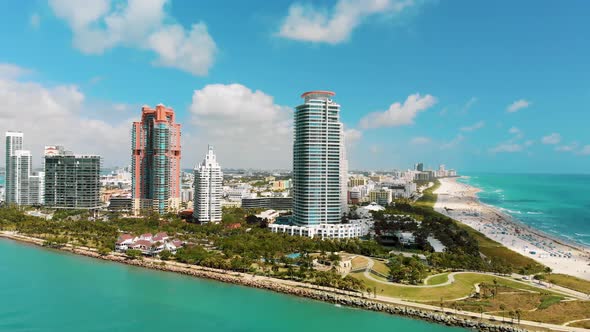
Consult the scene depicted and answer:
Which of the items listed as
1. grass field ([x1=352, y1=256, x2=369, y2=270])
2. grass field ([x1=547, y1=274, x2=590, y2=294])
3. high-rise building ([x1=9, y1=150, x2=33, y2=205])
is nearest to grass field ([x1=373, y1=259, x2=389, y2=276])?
grass field ([x1=352, y1=256, x2=369, y2=270])

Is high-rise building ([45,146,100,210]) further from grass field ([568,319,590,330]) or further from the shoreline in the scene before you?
grass field ([568,319,590,330])

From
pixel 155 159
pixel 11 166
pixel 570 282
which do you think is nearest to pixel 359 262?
pixel 570 282

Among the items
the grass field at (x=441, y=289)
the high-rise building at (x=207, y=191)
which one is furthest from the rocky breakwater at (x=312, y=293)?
the high-rise building at (x=207, y=191)

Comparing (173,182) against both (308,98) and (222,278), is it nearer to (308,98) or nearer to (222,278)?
(308,98)

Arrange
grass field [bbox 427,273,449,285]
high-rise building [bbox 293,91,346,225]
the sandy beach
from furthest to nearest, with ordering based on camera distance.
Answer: high-rise building [bbox 293,91,346,225] → the sandy beach → grass field [bbox 427,273,449,285]

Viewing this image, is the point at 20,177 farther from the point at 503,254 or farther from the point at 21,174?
the point at 503,254
